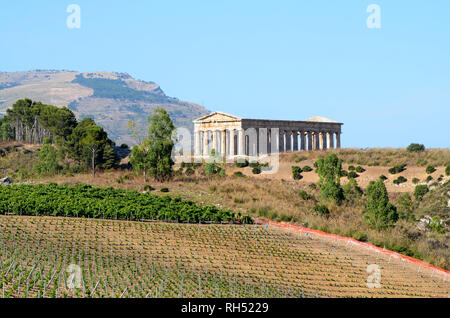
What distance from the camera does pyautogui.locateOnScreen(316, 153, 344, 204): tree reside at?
60.6 meters

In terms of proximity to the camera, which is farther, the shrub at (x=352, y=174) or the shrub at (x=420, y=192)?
the shrub at (x=352, y=174)

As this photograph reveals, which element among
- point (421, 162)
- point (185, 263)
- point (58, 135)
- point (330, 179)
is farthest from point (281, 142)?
point (185, 263)

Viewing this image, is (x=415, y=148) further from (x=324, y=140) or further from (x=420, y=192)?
(x=420, y=192)

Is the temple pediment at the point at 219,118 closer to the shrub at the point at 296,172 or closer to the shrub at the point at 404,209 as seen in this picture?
the shrub at the point at 296,172

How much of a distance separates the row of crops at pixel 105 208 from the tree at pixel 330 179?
1445 centimetres

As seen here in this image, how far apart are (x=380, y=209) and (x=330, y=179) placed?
11938 mm

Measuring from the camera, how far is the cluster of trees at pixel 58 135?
83812 millimetres

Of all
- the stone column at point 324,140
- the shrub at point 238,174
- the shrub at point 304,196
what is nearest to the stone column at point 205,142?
the stone column at point 324,140

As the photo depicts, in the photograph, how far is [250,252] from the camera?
1535 inches

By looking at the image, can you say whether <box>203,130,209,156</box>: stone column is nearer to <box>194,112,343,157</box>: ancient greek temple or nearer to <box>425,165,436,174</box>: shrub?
<box>194,112,343,157</box>: ancient greek temple

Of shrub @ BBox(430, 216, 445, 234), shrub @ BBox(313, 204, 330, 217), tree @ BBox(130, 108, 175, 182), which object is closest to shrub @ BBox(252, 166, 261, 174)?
tree @ BBox(130, 108, 175, 182)

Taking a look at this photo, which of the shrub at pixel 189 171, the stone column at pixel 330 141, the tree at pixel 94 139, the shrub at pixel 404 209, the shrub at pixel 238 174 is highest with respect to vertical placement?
the tree at pixel 94 139

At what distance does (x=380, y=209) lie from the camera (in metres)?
50.1

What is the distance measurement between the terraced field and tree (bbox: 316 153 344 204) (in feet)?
50.0
